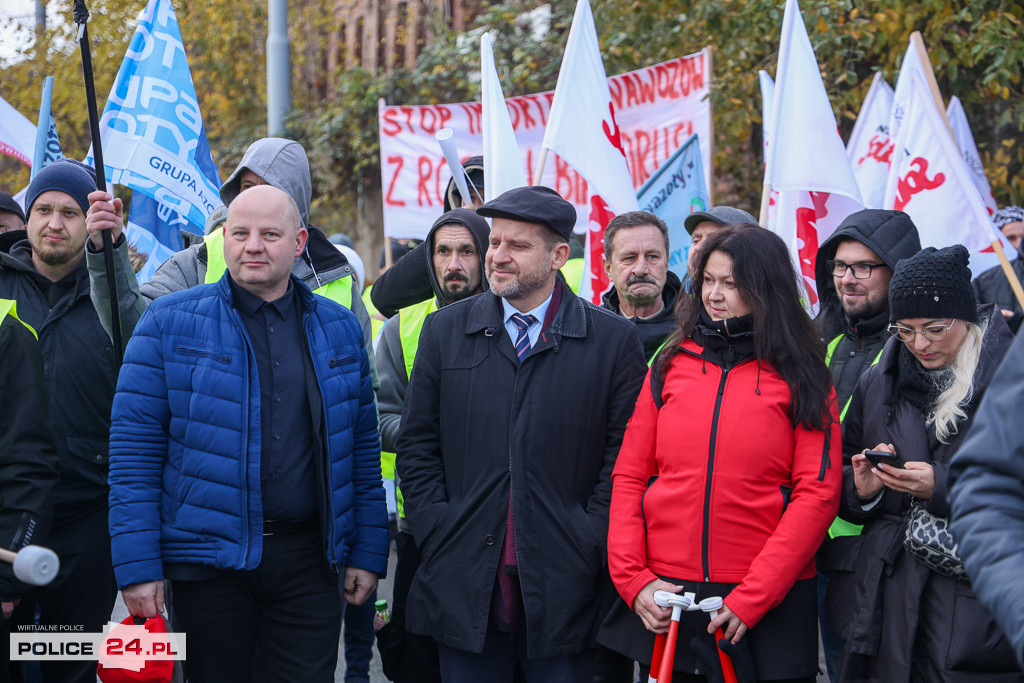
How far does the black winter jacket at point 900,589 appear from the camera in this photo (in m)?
3.06

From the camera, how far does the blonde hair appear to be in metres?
3.20

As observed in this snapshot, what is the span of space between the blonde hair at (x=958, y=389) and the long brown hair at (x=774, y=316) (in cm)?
34

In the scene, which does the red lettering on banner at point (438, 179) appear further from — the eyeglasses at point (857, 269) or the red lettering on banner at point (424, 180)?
the eyeglasses at point (857, 269)

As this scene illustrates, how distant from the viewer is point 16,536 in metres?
3.21

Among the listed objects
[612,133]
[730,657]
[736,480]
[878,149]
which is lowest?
[730,657]

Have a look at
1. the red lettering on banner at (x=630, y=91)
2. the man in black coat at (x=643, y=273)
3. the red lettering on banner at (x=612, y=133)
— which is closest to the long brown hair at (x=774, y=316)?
the man in black coat at (x=643, y=273)

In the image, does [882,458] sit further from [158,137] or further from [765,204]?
[158,137]

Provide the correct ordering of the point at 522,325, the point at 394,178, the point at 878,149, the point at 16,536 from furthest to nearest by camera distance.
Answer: the point at 394,178 → the point at 878,149 → the point at 522,325 → the point at 16,536

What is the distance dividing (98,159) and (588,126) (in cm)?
250

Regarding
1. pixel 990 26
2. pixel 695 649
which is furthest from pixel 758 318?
pixel 990 26

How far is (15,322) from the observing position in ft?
11.1

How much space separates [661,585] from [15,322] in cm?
221

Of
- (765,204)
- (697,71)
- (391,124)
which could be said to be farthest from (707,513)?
(391,124)

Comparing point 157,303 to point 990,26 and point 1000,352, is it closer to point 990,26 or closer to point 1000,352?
point 1000,352
